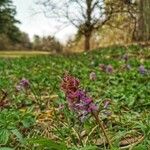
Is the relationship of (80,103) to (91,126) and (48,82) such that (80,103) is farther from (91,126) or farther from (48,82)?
(48,82)

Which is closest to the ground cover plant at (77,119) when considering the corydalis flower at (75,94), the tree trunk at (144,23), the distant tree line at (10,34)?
the corydalis flower at (75,94)

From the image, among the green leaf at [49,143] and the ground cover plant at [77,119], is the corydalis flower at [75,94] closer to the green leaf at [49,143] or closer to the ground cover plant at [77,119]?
the ground cover plant at [77,119]

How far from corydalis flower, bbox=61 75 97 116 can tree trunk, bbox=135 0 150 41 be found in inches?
485

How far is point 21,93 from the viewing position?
191 inches

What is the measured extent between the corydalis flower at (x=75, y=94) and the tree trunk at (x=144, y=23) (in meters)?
12.3

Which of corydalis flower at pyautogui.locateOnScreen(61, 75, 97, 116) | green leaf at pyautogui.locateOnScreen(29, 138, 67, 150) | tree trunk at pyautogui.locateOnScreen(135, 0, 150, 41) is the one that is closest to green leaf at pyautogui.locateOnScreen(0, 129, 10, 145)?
green leaf at pyautogui.locateOnScreen(29, 138, 67, 150)

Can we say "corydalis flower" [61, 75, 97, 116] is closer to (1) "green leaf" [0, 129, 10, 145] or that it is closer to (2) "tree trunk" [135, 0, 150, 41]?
(1) "green leaf" [0, 129, 10, 145]

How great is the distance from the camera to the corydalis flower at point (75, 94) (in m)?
1.96

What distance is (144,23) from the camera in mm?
15594

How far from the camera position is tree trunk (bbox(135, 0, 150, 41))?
47.6 feet

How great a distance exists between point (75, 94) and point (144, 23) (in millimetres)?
13883

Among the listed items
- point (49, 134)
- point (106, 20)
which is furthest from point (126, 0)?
point (49, 134)

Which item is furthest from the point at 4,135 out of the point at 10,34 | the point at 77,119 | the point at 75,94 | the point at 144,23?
the point at 10,34

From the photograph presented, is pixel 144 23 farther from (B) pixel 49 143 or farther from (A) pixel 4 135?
(B) pixel 49 143
